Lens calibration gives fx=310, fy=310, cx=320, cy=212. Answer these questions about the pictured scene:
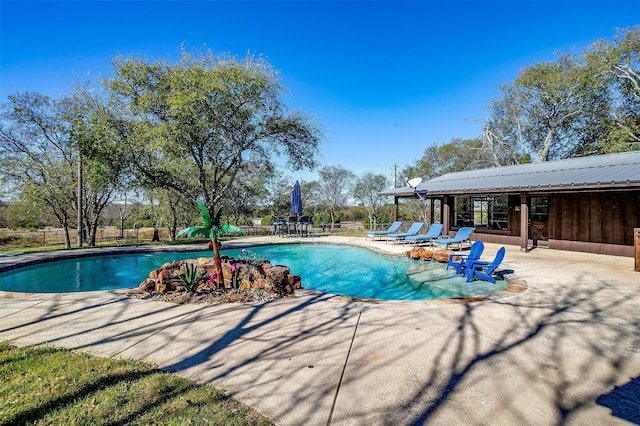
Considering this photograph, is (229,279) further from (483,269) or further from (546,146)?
(546,146)

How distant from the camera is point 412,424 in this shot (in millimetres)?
2154

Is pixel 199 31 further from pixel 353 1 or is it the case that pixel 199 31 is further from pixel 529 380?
pixel 529 380

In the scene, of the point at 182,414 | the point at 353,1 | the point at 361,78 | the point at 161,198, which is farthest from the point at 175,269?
the point at 361,78

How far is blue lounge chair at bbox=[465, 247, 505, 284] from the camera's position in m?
6.96

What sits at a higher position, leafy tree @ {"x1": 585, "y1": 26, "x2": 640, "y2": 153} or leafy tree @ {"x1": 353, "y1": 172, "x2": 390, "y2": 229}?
leafy tree @ {"x1": 585, "y1": 26, "x2": 640, "y2": 153}

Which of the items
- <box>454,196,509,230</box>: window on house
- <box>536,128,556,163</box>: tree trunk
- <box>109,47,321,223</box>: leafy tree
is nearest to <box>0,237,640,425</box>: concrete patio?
<box>109,47,321,223</box>: leafy tree

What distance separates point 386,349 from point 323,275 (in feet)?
20.7

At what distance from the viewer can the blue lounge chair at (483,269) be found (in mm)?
6957

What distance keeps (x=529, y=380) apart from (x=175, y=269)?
237 inches

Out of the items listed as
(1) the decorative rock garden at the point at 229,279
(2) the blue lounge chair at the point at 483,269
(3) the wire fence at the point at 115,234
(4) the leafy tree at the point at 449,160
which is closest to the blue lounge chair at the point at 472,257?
(2) the blue lounge chair at the point at 483,269

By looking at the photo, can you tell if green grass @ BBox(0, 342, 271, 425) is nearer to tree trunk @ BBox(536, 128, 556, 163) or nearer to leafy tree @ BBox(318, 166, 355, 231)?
tree trunk @ BBox(536, 128, 556, 163)

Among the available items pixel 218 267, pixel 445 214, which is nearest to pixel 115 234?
pixel 218 267

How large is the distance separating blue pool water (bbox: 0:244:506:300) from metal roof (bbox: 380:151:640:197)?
4.56 meters

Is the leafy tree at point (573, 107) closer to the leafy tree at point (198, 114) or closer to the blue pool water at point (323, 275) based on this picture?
the blue pool water at point (323, 275)
